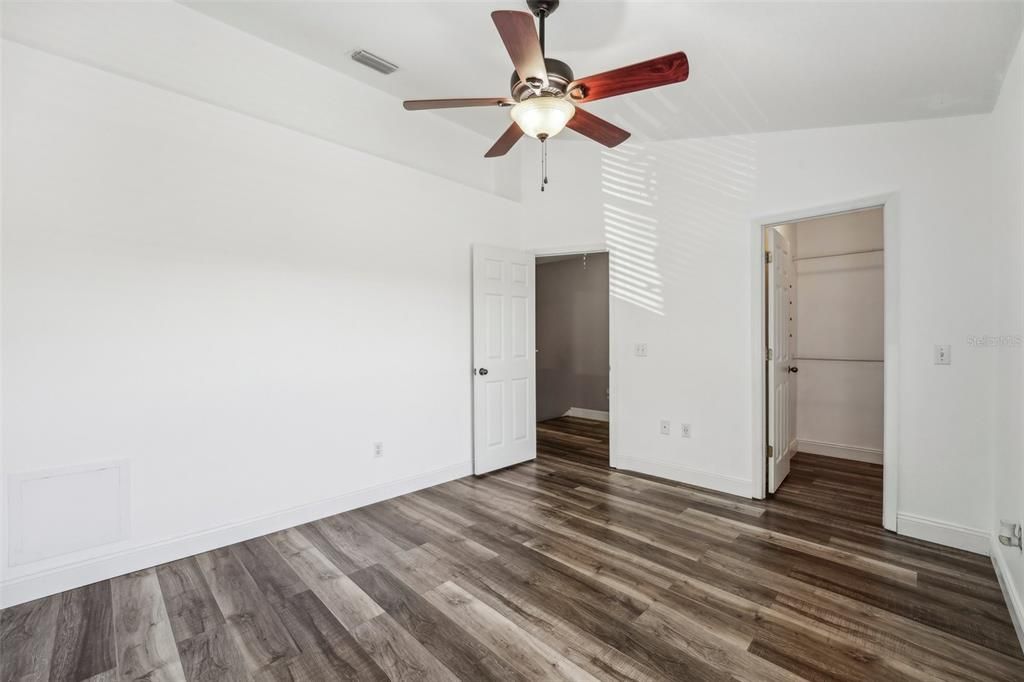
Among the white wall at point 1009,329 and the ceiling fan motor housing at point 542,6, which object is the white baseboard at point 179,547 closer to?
the ceiling fan motor housing at point 542,6

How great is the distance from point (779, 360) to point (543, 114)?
2937 millimetres

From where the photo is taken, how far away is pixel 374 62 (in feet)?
10.2

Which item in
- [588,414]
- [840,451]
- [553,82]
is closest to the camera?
[553,82]

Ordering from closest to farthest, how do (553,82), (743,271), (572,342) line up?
(553,82) < (743,271) < (572,342)

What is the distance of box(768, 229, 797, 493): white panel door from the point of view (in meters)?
3.63

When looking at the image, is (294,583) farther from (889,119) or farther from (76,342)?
(889,119)

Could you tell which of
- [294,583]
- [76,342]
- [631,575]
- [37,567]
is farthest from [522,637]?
[76,342]

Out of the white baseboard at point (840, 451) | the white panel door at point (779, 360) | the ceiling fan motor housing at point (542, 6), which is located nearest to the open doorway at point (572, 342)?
the white baseboard at point (840, 451)

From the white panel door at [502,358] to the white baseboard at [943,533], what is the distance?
2862 millimetres

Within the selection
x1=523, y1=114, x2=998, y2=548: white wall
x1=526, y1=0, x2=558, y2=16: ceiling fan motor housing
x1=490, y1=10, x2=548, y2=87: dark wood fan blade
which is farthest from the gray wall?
x1=490, y1=10, x2=548, y2=87: dark wood fan blade

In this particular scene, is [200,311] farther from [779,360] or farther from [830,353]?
[830,353]

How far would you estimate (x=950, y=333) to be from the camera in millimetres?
2762

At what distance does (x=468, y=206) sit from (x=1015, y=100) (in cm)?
337

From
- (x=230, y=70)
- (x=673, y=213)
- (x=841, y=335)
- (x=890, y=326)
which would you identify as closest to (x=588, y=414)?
(x=841, y=335)
